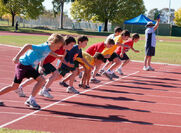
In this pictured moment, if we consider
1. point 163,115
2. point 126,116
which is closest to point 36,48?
point 126,116

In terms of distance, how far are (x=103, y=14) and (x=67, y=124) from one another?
57.6 meters

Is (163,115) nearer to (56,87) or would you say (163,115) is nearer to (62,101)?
(62,101)

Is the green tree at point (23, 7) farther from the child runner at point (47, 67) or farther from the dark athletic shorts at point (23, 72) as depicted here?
the dark athletic shorts at point (23, 72)

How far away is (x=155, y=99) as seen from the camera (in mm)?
7836

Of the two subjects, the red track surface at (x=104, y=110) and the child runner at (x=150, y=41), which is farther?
the child runner at (x=150, y=41)

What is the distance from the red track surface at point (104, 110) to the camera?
521cm

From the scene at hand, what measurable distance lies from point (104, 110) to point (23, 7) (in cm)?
5381

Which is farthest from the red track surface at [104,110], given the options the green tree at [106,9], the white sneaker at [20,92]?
the green tree at [106,9]

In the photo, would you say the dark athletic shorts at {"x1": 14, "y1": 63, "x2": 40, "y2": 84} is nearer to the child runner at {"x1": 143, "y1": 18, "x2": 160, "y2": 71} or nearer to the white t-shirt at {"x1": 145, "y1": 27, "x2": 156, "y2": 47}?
the child runner at {"x1": 143, "y1": 18, "x2": 160, "y2": 71}

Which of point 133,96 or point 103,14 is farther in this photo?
point 103,14

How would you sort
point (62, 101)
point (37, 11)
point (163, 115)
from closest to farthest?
1. point (163, 115)
2. point (62, 101)
3. point (37, 11)

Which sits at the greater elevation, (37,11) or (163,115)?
(37,11)

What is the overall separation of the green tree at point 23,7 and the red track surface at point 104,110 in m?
48.9

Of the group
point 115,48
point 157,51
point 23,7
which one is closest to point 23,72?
point 115,48
